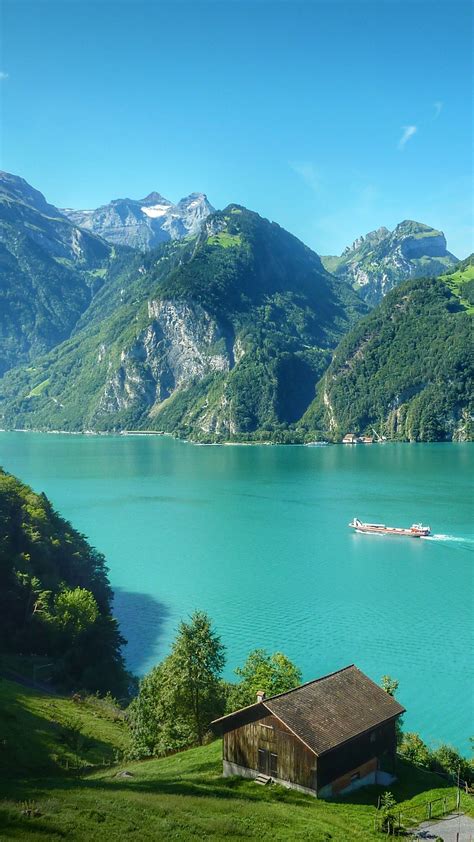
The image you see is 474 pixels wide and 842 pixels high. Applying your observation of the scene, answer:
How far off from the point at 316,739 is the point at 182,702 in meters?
9.62

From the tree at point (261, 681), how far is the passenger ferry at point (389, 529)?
57.6 m

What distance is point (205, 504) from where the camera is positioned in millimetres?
118062

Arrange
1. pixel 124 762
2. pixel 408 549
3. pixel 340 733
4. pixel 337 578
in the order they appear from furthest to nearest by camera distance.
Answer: pixel 408 549, pixel 337 578, pixel 124 762, pixel 340 733

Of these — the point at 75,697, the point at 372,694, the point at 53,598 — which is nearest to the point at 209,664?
the point at 372,694

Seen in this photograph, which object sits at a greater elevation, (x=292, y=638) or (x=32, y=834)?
(x=32, y=834)

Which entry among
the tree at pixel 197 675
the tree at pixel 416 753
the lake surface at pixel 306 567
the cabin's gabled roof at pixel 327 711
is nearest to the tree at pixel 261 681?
the tree at pixel 197 675

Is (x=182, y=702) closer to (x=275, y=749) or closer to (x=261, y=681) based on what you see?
(x=261, y=681)

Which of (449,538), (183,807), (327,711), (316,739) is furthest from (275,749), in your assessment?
(449,538)

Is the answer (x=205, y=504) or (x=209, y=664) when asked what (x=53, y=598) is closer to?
(x=209, y=664)

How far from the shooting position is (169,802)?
22516 mm

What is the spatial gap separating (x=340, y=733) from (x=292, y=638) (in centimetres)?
2839

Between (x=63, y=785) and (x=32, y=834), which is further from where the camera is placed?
(x=63, y=785)

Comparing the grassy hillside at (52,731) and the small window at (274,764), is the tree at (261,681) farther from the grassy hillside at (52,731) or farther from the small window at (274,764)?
the small window at (274,764)

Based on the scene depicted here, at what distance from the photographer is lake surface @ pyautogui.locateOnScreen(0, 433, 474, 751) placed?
166ft
